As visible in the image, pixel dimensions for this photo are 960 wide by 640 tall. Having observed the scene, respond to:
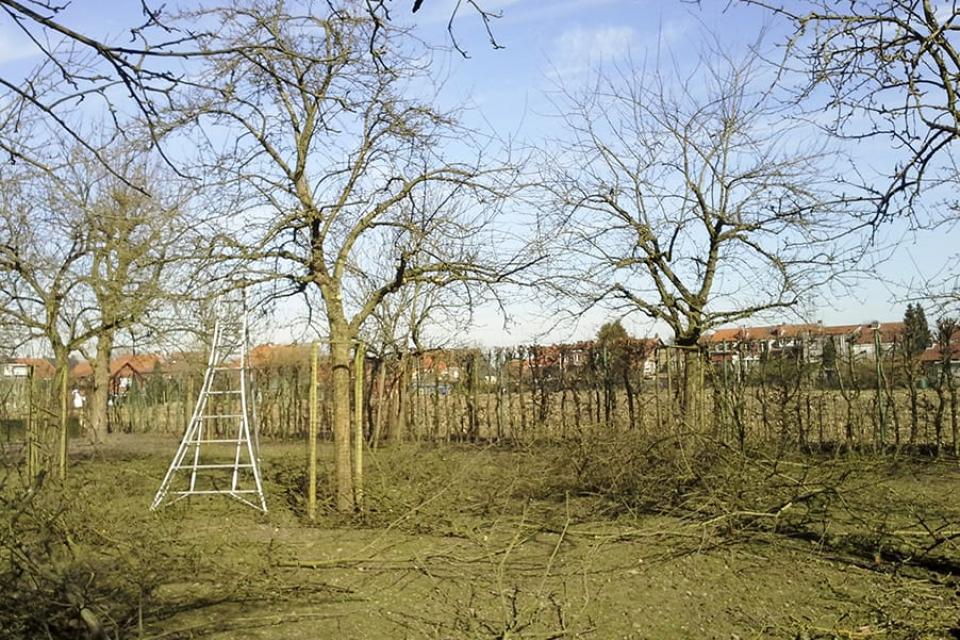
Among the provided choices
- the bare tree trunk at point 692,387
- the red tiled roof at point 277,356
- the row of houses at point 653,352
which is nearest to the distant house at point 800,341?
the row of houses at point 653,352

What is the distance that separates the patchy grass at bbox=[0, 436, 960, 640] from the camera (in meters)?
5.45

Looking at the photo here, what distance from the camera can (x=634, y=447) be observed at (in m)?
9.27

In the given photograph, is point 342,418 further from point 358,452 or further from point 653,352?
point 653,352

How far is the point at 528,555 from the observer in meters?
7.32

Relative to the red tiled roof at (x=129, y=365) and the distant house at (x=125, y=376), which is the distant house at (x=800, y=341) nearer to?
the red tiled roof at (x=129, y=365)

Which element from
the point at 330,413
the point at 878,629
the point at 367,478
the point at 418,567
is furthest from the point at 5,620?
the point at 330,413

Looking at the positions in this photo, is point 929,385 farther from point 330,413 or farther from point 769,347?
point 330,413

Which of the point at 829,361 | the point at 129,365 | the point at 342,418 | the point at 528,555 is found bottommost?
the point at 528,555

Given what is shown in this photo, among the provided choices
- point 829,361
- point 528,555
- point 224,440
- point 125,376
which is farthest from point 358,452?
point 125,376

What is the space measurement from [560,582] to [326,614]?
1636mm

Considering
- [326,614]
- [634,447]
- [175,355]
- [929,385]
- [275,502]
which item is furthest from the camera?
[175,355]

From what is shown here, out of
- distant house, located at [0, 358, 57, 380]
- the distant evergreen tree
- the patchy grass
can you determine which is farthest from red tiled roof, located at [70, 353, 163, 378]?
the distant evergreen tree

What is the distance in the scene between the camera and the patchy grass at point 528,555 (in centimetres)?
545

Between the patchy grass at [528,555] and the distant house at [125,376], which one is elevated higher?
the distant house at [125,376]
